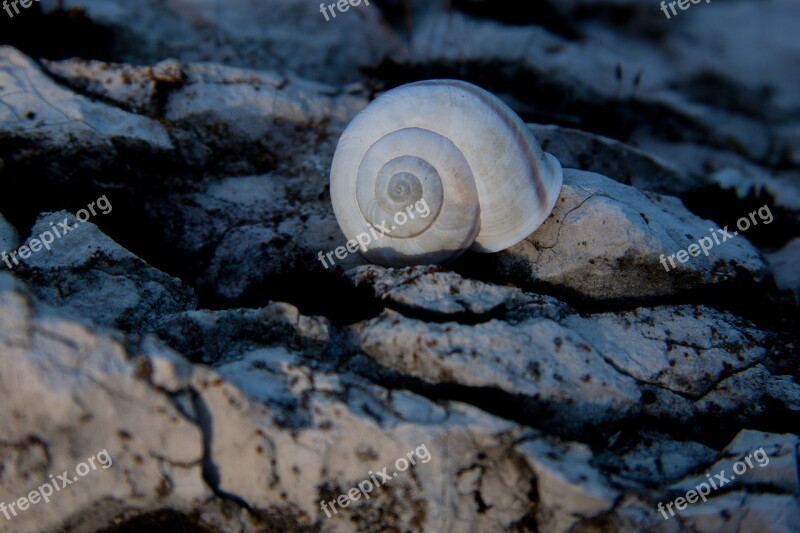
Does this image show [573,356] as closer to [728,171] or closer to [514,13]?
[728,171]

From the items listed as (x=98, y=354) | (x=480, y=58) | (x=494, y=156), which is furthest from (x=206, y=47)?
(x=98, y=354)

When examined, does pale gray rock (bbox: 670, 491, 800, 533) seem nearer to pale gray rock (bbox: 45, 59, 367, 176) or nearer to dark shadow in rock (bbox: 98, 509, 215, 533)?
dark shadow in rock (bbox: 98, 509, 215, 533)

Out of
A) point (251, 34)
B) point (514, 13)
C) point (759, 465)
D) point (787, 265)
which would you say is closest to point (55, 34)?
point (251, 34)

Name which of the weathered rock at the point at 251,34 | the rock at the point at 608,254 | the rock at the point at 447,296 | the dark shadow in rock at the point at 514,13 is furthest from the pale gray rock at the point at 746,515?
the dark shadow in rock at the point at 514,13

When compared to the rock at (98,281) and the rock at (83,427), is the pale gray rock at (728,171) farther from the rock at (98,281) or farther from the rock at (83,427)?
the rock at (83,427)

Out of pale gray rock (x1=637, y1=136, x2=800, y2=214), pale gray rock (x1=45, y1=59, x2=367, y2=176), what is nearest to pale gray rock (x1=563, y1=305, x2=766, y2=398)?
pale gray rock (x1=637, y1=136, x2=800, y2=214)

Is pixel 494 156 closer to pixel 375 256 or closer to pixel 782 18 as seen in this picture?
pixel 375 256
